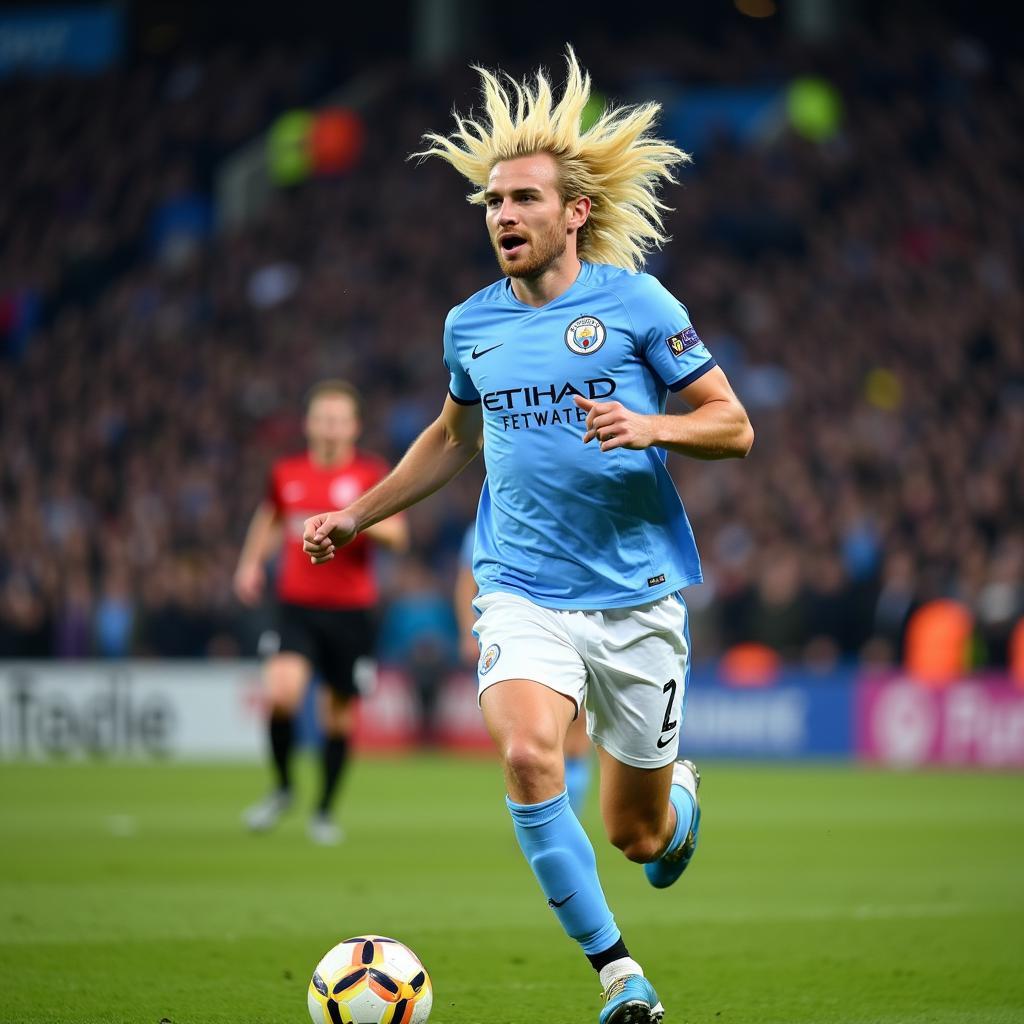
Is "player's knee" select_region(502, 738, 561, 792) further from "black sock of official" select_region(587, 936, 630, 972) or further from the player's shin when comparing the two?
the player's shin

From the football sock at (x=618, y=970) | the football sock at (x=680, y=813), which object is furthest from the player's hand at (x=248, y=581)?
the football sock at (x=618, y=970)

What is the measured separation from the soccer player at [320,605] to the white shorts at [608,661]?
223 inches

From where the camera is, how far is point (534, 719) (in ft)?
17.7

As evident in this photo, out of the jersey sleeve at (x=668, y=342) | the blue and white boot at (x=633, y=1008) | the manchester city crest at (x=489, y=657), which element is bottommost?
the blue and white boot at (x=633, y=1008)

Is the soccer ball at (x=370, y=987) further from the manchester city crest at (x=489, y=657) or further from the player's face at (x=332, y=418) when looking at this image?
the player's face at (x=332, y=418)

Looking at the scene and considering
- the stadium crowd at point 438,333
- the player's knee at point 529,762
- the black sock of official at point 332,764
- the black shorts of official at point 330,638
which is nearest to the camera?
the player's knee at point 529,762

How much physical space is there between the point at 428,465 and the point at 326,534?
0.50m

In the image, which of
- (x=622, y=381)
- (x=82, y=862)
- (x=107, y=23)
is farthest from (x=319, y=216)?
(x=622, y=381)

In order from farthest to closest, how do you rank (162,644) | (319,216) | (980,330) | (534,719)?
(319,216) → (980,330) → (162,644) → (534,719)

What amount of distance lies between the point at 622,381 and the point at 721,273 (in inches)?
816

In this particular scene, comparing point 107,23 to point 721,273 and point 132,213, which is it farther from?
point 721,273

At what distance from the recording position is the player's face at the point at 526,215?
19.0 feet

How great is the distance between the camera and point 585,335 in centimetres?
572

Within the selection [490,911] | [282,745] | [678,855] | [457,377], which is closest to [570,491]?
[457,377]
